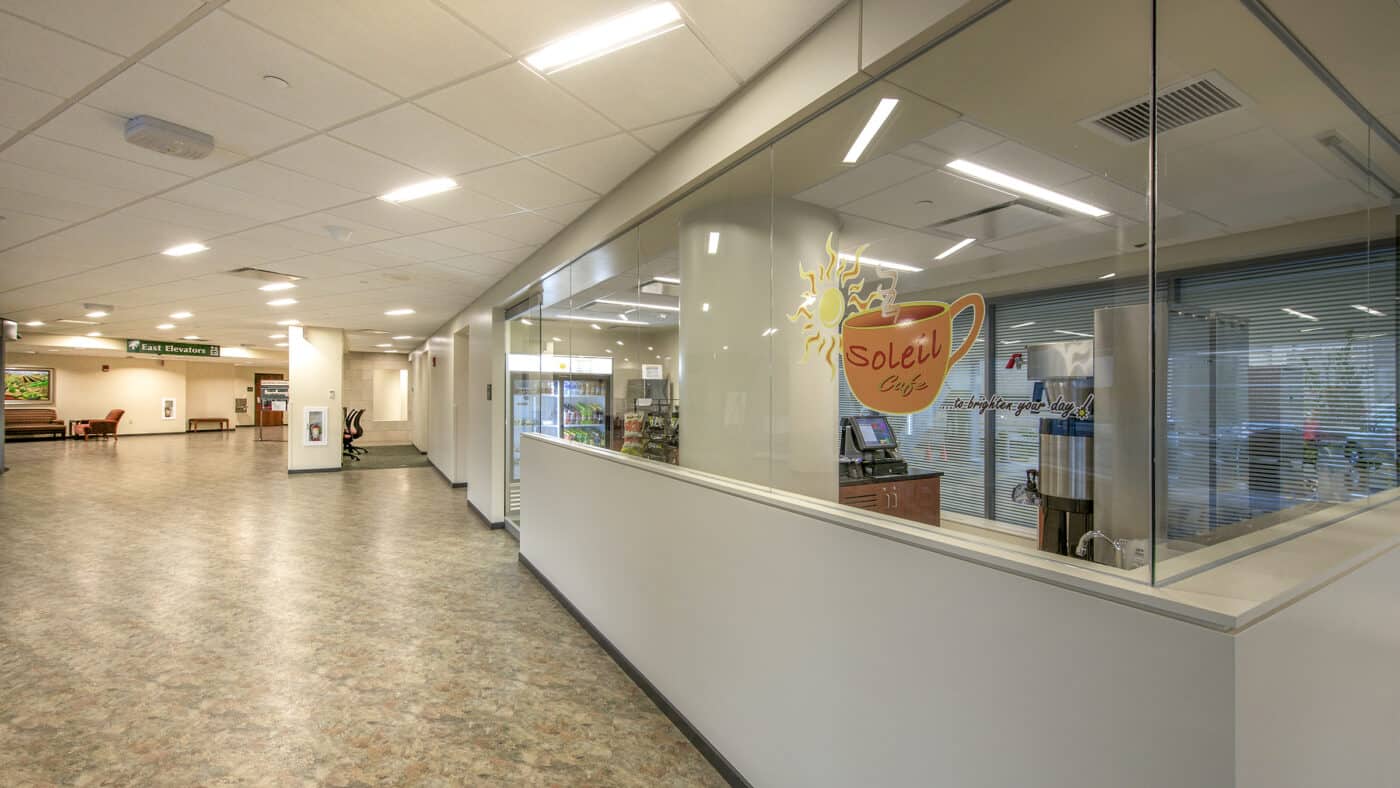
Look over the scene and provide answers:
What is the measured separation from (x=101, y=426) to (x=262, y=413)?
600 cm

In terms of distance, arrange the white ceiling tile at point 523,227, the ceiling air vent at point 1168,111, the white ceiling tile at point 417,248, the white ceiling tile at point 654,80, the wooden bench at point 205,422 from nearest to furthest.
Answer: the ceiling air vent at point 1168,111 < the white ceiling tile at point 654,80 < the white ceiling tile at point 523,227 < the white ceiling tile at point 417,248 < the wooden bench at point 205,422

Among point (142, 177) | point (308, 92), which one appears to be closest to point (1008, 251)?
point (308, 92)

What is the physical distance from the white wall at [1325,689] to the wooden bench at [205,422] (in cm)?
2889

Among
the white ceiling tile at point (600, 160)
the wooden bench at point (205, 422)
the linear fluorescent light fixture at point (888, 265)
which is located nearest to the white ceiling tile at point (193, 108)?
the white ceiling tile at point (600, 160)

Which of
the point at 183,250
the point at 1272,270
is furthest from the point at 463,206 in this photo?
the point at 1272,270

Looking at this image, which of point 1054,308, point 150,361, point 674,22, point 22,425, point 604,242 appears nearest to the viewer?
point 1054,308

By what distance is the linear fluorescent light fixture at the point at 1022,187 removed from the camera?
1.37 m

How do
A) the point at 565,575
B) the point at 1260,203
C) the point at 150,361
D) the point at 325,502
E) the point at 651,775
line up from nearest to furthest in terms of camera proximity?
the point at 1260,203 < the point at 651,775 < the point at 565,575 < the point at 325,502 < the point at 150,361

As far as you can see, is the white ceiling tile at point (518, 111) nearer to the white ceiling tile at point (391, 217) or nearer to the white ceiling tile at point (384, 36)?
the white ceiling tile at point (384, 36)

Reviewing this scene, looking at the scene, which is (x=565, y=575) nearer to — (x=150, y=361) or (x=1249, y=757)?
(x=1249, y=757)

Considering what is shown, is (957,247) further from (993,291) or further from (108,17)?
(108,17)

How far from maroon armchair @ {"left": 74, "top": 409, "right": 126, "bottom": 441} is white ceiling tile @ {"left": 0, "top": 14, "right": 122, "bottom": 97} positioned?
22.9 meters

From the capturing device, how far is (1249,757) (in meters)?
1.07

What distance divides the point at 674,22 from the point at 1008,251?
1.45 meters
